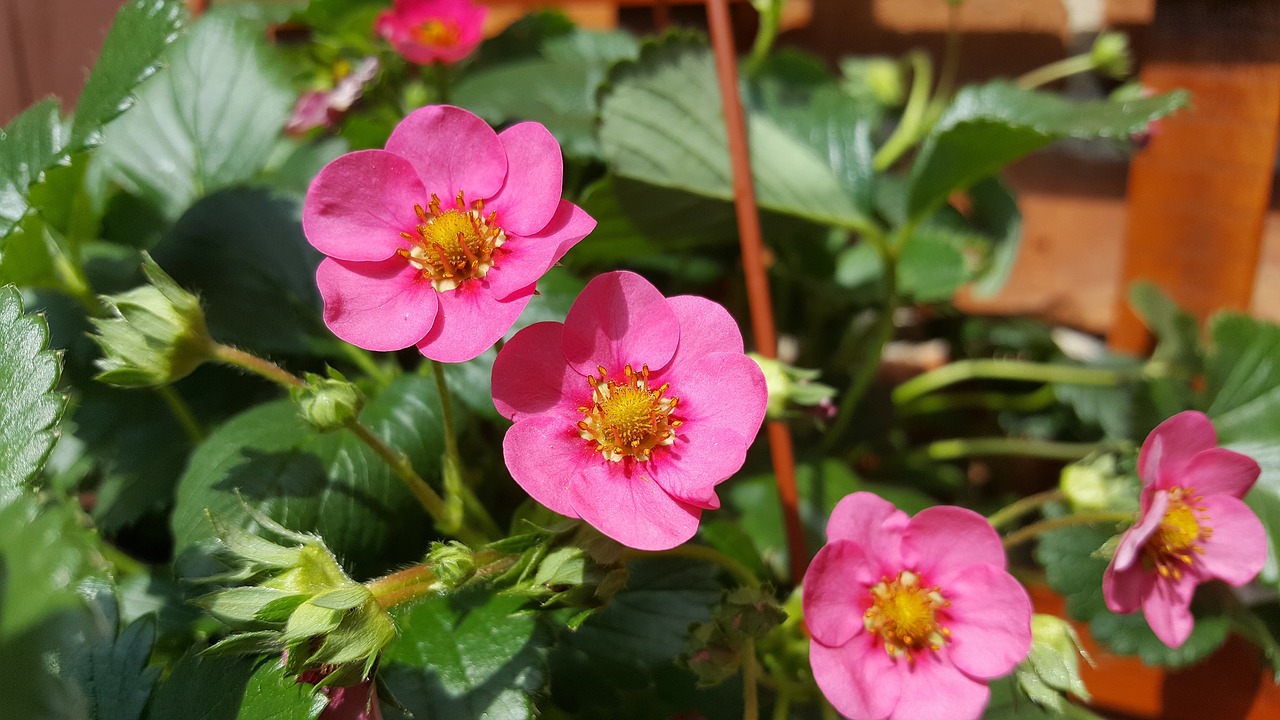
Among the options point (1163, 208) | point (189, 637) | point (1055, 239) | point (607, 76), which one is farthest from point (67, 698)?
point (1055, 239)

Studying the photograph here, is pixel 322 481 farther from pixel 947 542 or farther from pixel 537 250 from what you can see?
pixel 947 542

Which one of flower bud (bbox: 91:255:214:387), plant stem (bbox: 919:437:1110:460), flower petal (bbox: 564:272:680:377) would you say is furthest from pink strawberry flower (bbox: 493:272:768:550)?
plant stem (bbox: 919:437:1110:460)

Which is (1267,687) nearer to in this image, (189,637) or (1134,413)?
(1134,413)

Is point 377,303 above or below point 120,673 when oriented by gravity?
above

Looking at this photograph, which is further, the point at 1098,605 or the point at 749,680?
the point at 1098,605

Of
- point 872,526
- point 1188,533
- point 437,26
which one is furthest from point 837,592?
point 437,26
